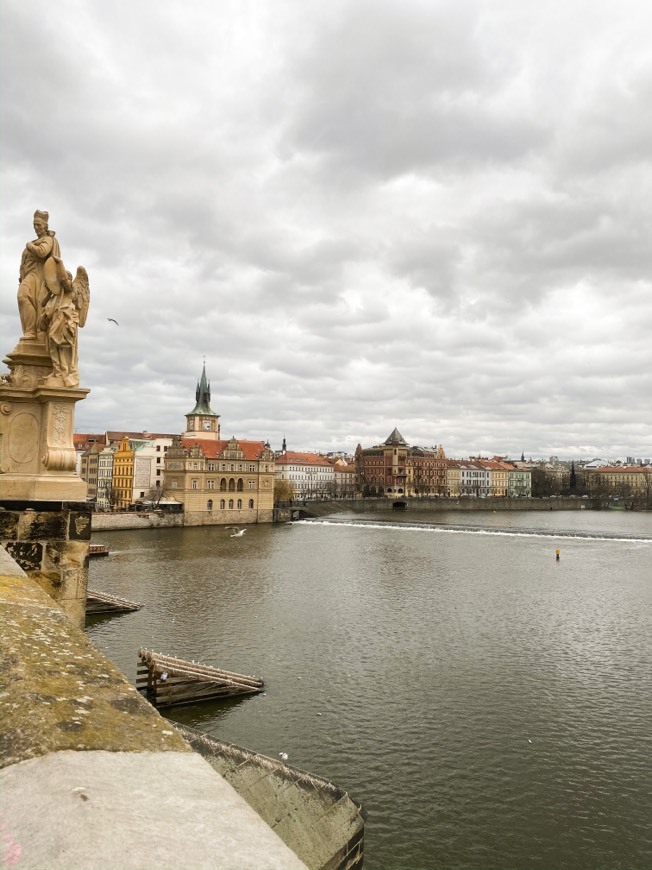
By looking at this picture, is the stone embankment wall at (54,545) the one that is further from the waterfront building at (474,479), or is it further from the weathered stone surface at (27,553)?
the waterfront building at (474,479)

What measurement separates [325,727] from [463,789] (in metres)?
3.83

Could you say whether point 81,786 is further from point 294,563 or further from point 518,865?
point 294,563

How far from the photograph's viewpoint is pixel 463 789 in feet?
38.9

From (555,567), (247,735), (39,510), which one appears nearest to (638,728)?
(247,735)

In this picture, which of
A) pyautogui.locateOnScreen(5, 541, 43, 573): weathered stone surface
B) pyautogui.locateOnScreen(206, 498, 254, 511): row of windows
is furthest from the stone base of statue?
pyautogui.locateOnScreen(206, 498, 254, 511): row of windows

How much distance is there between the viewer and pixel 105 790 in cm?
198

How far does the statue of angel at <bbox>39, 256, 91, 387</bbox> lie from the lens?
7844 millimetres

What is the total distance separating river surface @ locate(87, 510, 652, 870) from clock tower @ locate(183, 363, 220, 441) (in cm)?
6220

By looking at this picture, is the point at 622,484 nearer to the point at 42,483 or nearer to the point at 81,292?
the point at 81,292

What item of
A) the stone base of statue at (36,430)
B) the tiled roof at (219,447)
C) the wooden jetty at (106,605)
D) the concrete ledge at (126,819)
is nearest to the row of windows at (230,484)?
the tiled roof at (219,447)

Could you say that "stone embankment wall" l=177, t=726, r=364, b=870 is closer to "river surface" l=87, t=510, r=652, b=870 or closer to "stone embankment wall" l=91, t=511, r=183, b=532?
"river surface" l=87, t=510, r=652, b=870

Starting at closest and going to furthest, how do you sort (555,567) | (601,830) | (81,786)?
(81,786) → (601,830) → (555,567)

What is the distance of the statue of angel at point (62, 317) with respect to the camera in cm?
784

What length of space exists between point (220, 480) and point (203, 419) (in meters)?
25.0
